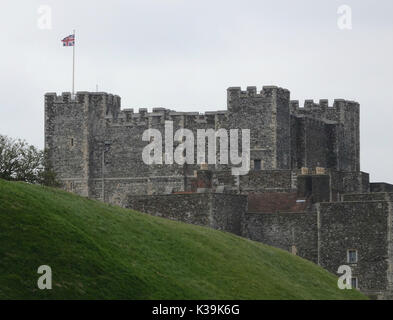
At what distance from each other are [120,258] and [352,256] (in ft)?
111

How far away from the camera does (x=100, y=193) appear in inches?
4688

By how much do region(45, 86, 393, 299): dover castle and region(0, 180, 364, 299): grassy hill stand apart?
16.8 meters

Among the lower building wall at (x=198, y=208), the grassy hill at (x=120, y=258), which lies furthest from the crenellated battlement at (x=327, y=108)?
the grassy hill at (x=120, y=258)

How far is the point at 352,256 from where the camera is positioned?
3558 inches

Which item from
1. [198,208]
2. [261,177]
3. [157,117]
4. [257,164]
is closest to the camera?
[198,208]

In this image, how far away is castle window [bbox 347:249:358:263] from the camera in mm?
90300

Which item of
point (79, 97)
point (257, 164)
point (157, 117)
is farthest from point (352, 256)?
point (79, 97)

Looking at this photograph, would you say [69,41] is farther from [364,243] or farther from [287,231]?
[364,243]

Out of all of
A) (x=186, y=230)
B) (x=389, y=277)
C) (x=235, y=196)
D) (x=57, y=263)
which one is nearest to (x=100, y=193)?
(x=235, y=196)

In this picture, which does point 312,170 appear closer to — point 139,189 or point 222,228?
point 139,189

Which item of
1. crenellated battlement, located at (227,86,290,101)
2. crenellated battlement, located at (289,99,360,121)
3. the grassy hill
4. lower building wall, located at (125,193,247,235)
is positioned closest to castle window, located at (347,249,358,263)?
lower building wall, located at (125,193,247,235)

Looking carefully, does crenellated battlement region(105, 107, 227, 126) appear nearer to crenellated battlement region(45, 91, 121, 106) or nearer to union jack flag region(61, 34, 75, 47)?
crenellated battlement region(45, 91, 121, 106)

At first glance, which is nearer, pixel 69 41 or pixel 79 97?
pixel 69 41

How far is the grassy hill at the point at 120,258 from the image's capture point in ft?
178
